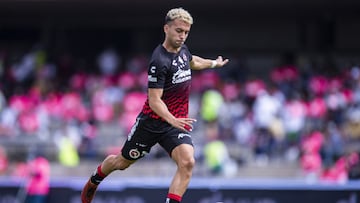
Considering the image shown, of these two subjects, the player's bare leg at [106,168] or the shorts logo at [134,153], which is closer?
the shorts logo at [134,153]

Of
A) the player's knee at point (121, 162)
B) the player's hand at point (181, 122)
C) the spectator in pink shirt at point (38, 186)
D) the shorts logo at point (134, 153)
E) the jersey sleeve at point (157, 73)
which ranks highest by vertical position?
the jersey sleeve at point (157, 73)

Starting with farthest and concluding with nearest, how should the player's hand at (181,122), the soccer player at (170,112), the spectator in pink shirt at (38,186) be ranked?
the spectator in pink shirt at (38,186), the soccer player at (170,112), the player's hand at (181,122)

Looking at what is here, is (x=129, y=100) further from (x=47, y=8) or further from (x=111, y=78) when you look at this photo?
(x=47, y=8)

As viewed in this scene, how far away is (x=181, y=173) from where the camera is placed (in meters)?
9.57

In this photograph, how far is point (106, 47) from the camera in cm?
2700

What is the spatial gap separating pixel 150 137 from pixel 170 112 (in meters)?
0.39

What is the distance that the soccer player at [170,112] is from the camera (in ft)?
31.1

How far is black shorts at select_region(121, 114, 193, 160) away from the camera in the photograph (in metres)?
9.79

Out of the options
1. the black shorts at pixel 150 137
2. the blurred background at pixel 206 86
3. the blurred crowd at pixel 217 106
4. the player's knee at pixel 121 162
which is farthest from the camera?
the blurred background at pixel 206 86

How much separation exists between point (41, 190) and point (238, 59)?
9537 millimetres

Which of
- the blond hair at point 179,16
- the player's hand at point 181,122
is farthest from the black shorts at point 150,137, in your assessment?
the blond hair at point 179,16

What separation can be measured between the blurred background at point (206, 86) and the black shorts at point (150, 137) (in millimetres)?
7410

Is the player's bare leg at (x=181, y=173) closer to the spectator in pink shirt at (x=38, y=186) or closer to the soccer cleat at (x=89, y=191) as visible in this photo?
the soccer cleat at (x=89, y=191)

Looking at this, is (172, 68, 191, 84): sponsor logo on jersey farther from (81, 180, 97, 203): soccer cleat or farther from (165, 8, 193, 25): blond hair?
(81, 180, 97, 203): soccer cleat
